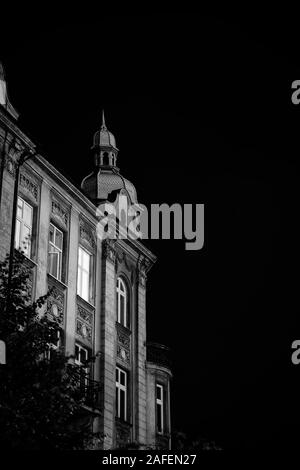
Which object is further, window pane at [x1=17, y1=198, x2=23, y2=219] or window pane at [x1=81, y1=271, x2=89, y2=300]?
window pane at [x1=81, y1=271, x2=89, y2=300]

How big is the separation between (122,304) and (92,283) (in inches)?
112

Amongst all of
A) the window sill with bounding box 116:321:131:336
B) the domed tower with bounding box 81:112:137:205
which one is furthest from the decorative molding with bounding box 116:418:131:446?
the domed tower with bounding box 81:112:137:205

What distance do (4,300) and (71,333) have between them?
837 cm

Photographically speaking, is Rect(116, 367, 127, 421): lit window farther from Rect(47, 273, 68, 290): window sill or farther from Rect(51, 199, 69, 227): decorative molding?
Rect(51, 199, 69, 227): decorative molding

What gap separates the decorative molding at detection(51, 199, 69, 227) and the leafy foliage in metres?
9.04

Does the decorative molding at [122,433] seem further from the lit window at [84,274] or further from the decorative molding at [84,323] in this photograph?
the lit window at [84,274]

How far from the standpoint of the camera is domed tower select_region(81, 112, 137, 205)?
1404 inches

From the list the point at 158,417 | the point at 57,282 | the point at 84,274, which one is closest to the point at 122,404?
the point at 158,417

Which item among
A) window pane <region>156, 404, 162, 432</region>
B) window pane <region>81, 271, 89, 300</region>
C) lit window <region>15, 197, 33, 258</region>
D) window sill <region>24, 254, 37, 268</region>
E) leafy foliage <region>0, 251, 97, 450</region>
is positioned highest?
lit window <region>15, 197, 33, 258</region>

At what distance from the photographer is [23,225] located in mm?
26000

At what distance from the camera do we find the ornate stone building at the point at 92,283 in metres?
25.9

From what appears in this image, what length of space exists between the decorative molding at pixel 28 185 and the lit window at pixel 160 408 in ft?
37.2

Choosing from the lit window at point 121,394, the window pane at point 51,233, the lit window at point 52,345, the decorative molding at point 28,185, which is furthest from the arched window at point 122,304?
the decorative molding at point 28,185
